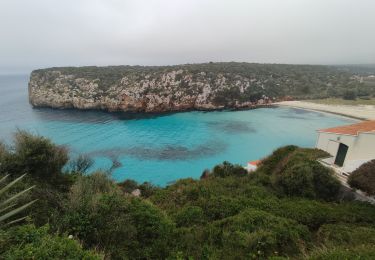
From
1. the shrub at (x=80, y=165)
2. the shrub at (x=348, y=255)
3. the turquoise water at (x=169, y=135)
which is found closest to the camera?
the shrub at (x=348, y=255)

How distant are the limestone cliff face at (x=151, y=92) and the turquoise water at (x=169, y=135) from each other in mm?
4561

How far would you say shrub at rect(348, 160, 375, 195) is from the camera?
11199mm

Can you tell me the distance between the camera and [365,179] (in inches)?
450

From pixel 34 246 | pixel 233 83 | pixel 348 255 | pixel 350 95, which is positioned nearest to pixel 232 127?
pixel 233 83

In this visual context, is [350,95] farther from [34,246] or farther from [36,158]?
[34,246]

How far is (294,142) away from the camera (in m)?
32.4

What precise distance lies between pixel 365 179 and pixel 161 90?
2015 inches

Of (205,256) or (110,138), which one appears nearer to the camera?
(205,256)

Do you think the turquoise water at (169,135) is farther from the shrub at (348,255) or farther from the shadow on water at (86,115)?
the shrub at (348,255)

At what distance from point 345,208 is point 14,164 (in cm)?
1548

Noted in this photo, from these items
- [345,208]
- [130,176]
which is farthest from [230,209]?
[130,176]

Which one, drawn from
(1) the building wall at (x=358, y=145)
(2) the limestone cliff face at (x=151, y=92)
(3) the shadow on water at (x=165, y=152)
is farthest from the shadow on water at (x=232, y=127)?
(1) the building wall at (x=358, y=145)

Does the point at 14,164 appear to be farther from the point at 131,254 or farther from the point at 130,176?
the point at 130,176

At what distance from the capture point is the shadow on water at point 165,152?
29.7 metres
